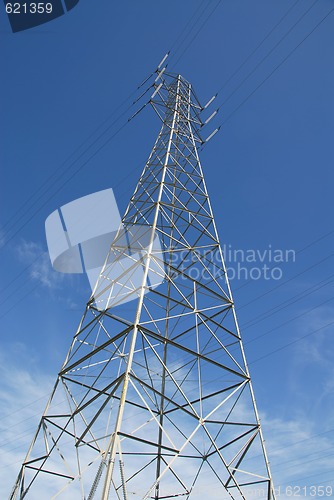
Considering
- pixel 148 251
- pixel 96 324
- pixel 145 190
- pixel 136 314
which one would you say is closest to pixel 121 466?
pixel 136 314

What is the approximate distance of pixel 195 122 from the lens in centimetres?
1686

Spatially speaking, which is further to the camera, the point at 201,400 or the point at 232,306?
the point at 232,306

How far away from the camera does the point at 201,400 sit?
8.27 m

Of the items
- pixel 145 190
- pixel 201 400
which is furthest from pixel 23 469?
pixel 145 190

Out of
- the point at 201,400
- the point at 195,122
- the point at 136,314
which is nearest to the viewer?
the point at 136,314

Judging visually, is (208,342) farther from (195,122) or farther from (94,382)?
(195,122)

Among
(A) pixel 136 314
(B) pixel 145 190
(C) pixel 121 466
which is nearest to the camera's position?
(C) pixel 121 466

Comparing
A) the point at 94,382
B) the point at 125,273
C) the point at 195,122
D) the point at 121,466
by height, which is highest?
the point at 195,122

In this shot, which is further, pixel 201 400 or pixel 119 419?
pixel 201 400

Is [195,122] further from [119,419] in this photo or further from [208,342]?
[119,419]

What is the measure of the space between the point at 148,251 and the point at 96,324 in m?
2.44

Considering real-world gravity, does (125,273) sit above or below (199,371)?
above

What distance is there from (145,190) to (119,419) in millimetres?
8163

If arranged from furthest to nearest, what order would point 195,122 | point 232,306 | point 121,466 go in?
point 195,122 → point 232,306 → point 121,466
